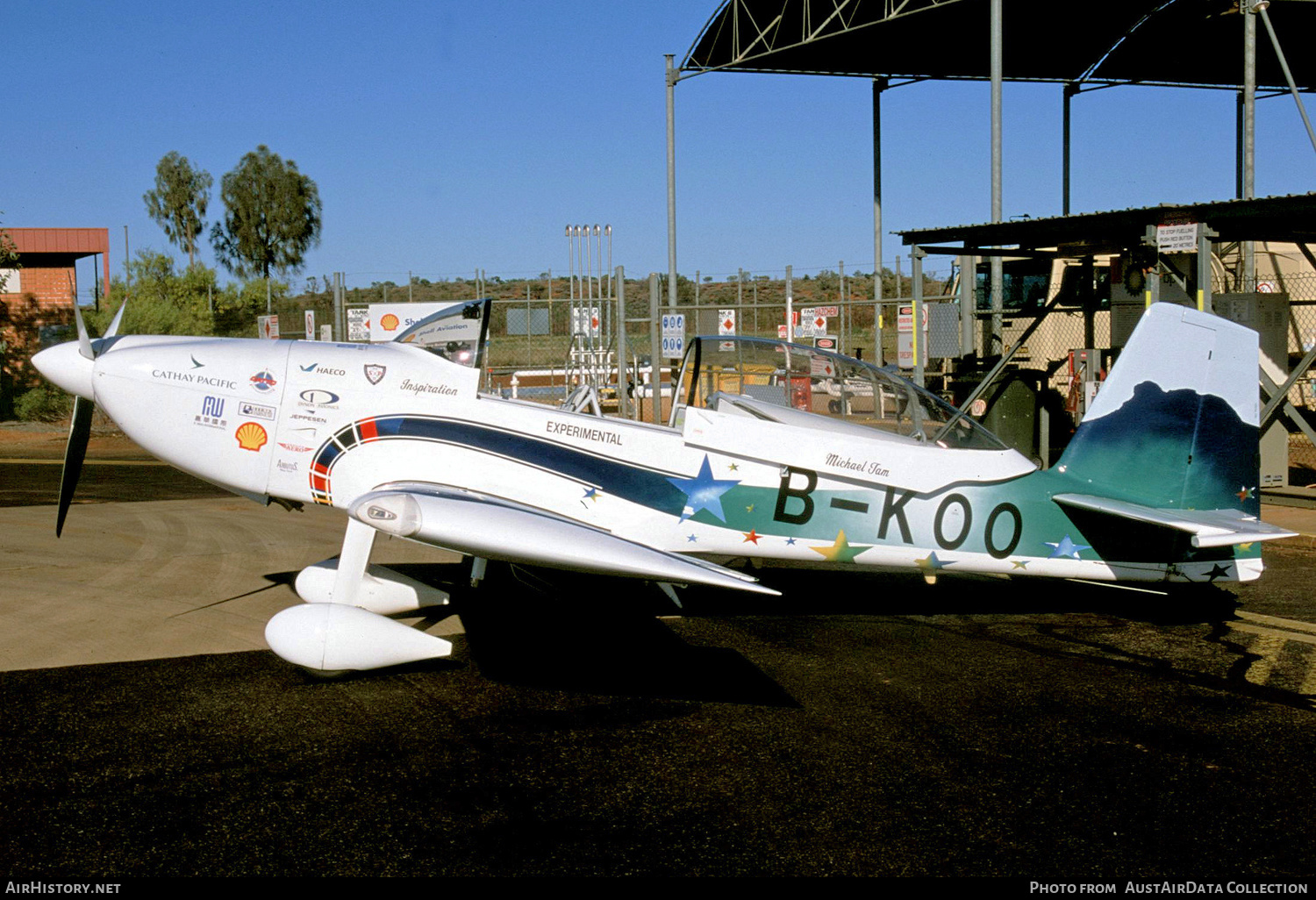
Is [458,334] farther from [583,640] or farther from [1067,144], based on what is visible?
[1067,144]

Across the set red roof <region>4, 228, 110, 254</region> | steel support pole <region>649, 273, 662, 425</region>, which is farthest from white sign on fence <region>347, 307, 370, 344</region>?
red roof <region>4, 228, 110, 254</region>

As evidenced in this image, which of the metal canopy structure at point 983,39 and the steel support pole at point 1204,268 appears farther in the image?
the metal canopy structure at point 983,39

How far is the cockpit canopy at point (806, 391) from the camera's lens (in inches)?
287

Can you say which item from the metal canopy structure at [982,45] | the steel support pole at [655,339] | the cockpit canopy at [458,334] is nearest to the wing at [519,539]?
the cockpit canopy at [458,334]

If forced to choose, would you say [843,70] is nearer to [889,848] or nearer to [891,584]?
[891,584]

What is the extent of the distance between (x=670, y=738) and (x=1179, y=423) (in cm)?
429

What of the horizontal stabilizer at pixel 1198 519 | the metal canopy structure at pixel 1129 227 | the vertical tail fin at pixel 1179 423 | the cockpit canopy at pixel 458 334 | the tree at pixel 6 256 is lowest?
the horizontal stabilizer at pixel 1198 519

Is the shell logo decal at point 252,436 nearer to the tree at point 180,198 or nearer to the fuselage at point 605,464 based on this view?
the fuselage at point 605,464

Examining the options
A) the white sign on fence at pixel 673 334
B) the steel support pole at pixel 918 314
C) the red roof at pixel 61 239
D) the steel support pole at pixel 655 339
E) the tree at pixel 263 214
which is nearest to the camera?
the steel support pole at pixel 918 314

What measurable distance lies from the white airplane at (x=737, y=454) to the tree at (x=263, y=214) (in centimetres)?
5834

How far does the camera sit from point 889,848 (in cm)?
413

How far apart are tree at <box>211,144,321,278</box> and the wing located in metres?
60.0

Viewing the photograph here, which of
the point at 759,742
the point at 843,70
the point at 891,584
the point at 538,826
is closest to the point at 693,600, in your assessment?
the point at 891,584

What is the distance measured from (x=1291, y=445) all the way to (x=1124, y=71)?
8.90m
